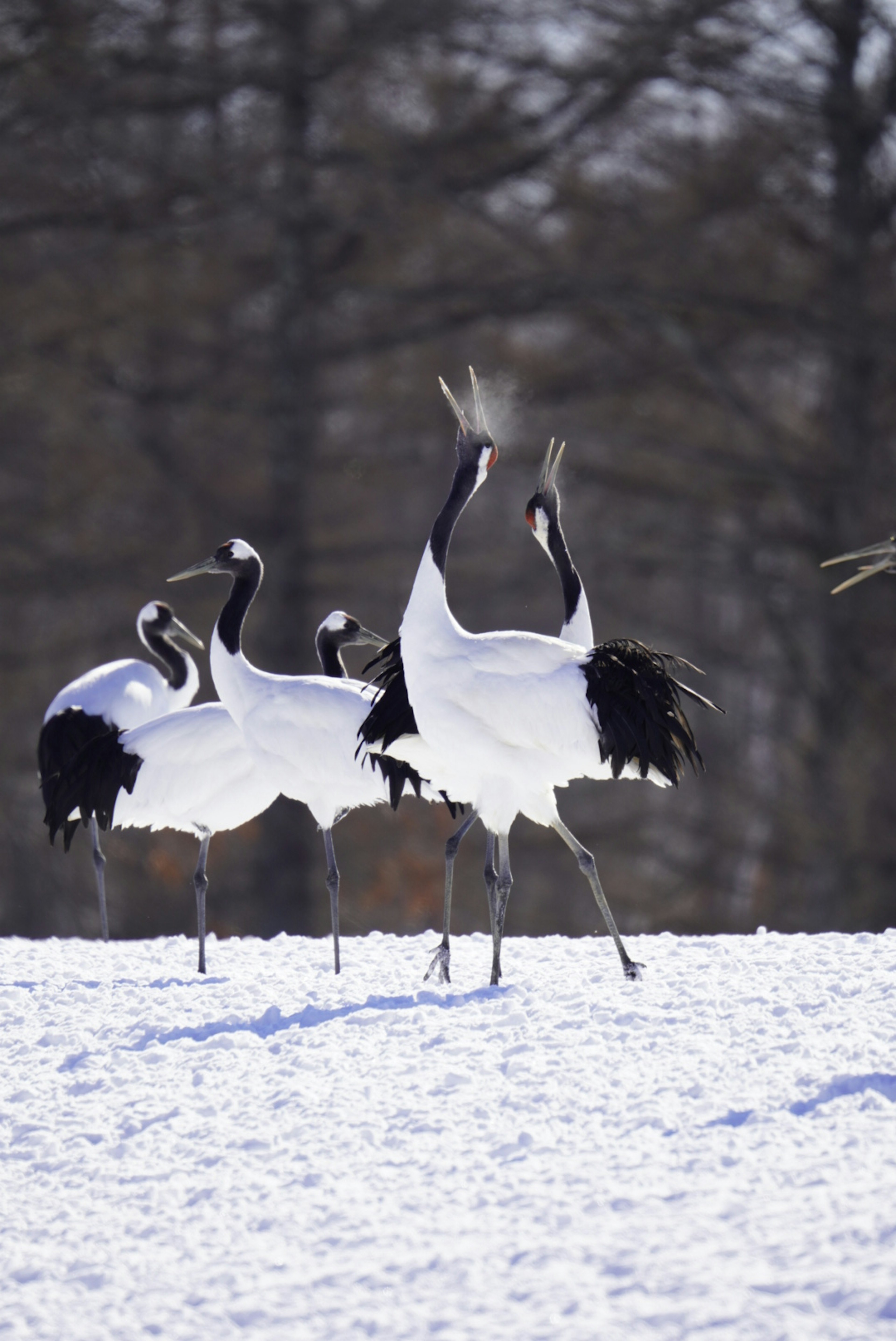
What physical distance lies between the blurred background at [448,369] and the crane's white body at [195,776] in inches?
359

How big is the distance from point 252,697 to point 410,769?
79cm

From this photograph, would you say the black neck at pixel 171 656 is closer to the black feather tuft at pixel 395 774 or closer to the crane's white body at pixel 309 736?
the crane's white body at pixel 309 736

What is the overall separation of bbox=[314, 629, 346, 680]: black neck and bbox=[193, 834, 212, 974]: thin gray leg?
1.14 metres

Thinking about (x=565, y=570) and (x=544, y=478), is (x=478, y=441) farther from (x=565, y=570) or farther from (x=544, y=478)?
(x=544, y=478)

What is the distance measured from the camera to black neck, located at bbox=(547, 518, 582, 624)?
7.42m

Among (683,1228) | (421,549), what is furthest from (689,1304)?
(421,549)

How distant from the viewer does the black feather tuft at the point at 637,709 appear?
251 inches

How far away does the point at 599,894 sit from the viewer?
6609 mm

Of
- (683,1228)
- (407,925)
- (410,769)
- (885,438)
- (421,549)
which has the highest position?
(683,1228)

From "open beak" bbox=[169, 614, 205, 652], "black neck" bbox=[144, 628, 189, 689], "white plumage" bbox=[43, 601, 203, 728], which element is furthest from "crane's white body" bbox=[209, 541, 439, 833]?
"open beak" bbox=[169, 614, 205, 652]

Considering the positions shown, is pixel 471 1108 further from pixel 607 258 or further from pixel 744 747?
pixel 744 747

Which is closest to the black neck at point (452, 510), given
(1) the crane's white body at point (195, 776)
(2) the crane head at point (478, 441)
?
(2) the crane head at point (478, 441)

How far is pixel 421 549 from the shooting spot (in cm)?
1833

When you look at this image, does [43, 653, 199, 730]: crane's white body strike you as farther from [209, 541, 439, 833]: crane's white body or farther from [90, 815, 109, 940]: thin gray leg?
[209, 541, 439, 833]: crane's white body
